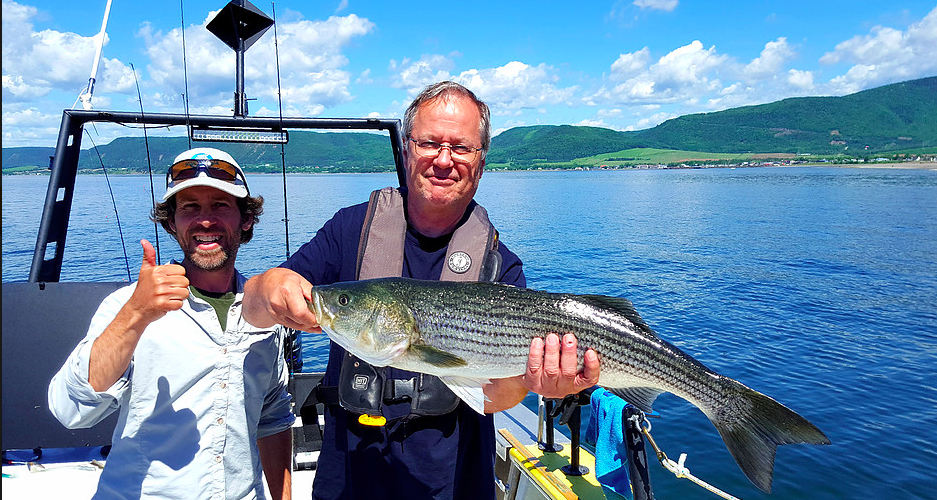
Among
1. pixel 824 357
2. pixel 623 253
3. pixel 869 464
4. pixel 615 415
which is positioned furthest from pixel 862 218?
pixel 615 415

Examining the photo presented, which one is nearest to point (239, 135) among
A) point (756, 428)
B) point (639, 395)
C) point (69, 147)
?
point (69, 147)

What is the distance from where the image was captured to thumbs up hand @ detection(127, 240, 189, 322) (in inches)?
102

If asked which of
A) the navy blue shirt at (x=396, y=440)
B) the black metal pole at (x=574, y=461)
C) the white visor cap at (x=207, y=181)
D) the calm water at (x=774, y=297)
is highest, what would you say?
the white visor cap at (x=207, y=181)

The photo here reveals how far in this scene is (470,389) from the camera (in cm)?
309

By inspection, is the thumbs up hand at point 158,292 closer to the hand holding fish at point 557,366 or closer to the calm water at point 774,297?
the hand holding fish at point 557,366

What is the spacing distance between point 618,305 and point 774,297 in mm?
22749

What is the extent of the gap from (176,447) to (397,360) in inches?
51.0

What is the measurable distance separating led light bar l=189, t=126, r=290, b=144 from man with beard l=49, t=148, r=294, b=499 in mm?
2200

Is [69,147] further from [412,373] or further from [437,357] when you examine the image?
[437,357]

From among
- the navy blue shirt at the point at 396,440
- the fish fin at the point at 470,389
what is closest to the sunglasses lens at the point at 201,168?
the navy blue shirt at the point at 396,440

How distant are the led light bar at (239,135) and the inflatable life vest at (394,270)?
268 cm

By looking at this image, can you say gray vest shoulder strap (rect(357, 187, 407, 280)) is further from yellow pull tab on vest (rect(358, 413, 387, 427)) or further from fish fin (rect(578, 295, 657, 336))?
fish fin (rect(578, 295, 657, 336))

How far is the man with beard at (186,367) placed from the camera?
272 centimetres

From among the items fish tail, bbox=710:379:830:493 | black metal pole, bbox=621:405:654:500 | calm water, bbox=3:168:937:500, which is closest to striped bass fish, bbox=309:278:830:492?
fish tail, bbox=710:379:830:493
